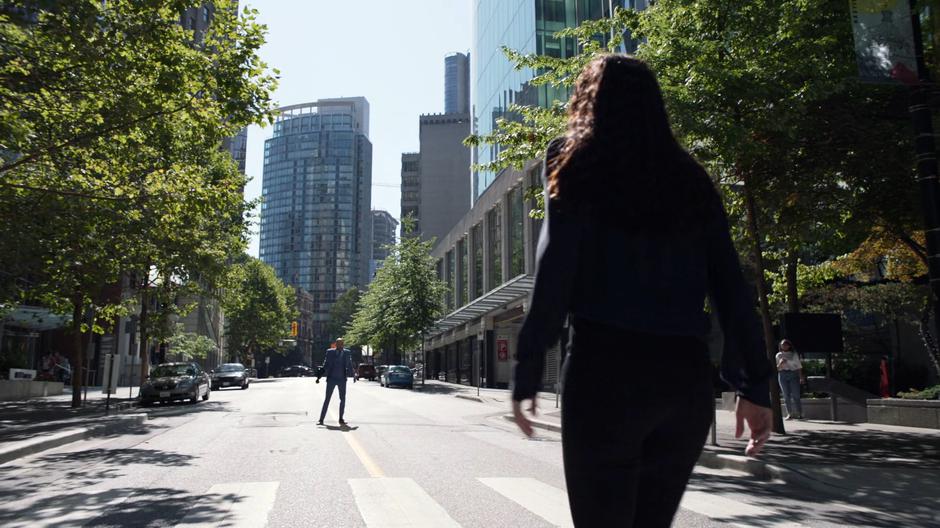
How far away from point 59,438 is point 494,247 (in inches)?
1311

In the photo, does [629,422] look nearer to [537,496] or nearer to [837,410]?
[537,496]

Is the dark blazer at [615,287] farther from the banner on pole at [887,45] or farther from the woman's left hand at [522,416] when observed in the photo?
the banner on pole at [887,45]

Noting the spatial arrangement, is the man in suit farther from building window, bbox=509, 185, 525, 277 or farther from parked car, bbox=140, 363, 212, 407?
building window, bbox=509, 185, 525, 277

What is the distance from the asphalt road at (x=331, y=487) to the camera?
5582mm

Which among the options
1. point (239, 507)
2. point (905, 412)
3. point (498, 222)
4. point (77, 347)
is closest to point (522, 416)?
point (239, 507)

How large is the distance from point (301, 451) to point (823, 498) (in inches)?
256

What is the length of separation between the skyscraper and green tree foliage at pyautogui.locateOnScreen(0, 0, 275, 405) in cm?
16488

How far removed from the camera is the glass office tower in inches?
1388

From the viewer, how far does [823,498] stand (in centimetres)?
700

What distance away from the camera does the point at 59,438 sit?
38.0 feet

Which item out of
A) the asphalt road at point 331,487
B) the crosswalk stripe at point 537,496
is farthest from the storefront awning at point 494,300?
the crosswalk stripe at point 537,496

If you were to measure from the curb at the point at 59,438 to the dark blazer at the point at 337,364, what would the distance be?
172 inches

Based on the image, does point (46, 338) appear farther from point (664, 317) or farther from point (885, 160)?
point (664, 317)

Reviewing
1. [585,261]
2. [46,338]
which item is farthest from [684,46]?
[46,338]
